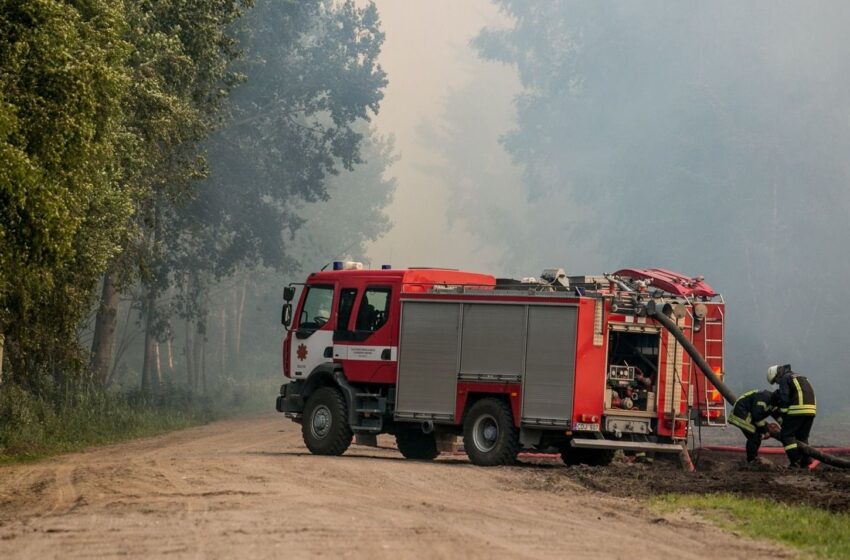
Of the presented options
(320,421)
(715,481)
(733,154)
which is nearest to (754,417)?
(715,481)

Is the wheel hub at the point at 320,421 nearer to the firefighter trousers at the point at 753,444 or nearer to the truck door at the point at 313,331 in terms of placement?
the truck door at the point at 313,331

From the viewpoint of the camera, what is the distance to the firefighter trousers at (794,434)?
2117cm

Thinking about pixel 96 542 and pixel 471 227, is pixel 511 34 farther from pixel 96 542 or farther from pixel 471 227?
pixel 96 542

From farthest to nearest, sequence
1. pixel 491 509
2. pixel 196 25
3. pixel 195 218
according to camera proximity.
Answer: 1. pixel 195 218
2. pixel 196 25
3. pixel 491 509

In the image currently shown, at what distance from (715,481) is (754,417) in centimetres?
316

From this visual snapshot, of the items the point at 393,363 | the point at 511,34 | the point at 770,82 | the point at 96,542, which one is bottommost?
the point at 96,542

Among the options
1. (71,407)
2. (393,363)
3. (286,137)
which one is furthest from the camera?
(286,137)

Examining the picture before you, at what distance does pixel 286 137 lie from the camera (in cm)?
5769

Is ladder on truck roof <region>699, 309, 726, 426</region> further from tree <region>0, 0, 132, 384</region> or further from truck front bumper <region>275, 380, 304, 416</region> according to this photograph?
tree <region>0, 0, 132, 384</region>

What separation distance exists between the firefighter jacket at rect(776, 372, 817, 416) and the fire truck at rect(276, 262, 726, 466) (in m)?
1.03

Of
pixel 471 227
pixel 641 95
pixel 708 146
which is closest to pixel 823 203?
pixel 708 146

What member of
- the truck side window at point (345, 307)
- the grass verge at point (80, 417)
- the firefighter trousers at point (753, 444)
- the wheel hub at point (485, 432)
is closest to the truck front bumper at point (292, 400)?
the truck side window at point (345, 307)

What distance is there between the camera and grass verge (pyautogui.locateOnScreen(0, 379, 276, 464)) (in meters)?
28.2

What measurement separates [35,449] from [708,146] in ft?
158
